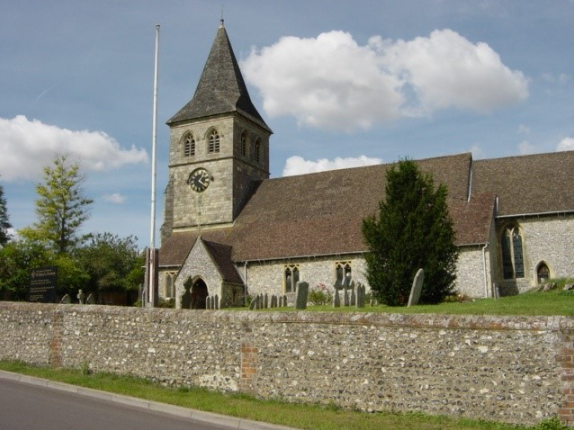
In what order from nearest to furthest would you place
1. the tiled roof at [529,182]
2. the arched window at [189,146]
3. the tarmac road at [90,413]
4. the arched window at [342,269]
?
the tarmac road at [90,413]
the tiled roof at [529,182]
the arched window at [342,269]
the arched window at [189,146]

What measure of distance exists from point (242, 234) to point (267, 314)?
861 inches

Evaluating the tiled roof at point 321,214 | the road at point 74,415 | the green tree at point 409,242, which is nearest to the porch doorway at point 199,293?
the tiled roof at point 321,214

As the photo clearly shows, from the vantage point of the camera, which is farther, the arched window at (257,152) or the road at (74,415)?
the arched window at (257,152)

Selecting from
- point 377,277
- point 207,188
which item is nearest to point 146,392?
point 377,277

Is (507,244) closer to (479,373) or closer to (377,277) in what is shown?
(377,277)

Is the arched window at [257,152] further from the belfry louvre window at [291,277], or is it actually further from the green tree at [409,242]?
the green tree at [409,242]

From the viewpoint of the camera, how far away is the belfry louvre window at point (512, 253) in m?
28.4

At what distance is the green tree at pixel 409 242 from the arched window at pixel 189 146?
17.9m

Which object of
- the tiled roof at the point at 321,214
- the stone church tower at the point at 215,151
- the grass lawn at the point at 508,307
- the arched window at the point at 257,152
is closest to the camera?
the grass lawn at the point at 508,307

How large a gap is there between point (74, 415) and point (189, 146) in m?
30.4

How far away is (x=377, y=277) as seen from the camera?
22.7 m

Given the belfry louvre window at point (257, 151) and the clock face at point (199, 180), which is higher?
the belfry louvre window at point (257, 151)

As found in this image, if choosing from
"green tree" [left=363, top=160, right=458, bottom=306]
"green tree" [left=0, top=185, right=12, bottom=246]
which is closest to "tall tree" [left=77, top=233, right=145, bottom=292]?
"green tree" [left=0, top=185, right=12, bottom=246]

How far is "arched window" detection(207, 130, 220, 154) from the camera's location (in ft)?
123
